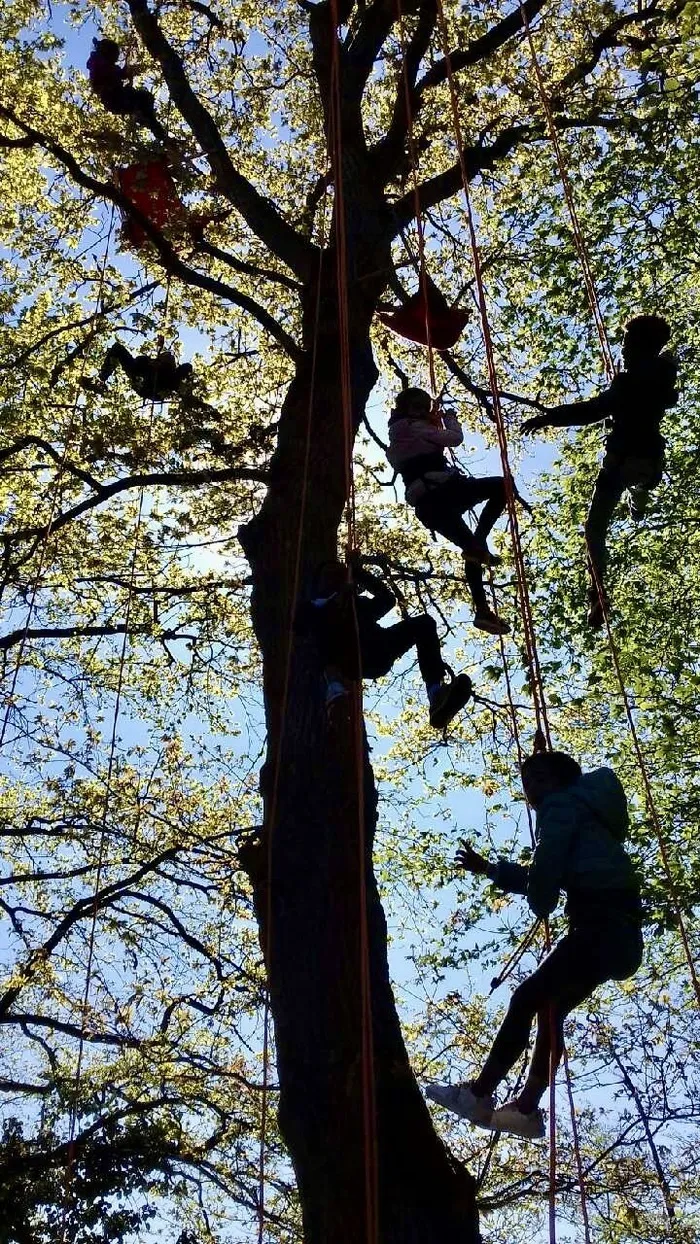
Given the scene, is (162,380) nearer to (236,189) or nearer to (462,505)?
(236,189)

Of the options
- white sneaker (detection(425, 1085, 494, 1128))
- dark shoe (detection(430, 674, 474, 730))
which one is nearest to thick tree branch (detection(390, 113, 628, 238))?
dark shoe (detection(430, 674, 474, 730))

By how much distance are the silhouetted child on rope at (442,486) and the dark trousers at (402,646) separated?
253 millimetres

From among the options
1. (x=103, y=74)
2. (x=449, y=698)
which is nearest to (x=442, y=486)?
(x=449, y=698)

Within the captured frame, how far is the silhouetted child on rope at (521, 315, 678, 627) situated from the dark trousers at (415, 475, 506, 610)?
0.39 m

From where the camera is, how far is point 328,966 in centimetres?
407

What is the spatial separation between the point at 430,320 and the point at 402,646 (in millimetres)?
2353

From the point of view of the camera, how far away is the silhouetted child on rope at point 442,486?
5172mm

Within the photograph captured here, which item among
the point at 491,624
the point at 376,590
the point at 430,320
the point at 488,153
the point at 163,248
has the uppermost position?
the point at 488,153

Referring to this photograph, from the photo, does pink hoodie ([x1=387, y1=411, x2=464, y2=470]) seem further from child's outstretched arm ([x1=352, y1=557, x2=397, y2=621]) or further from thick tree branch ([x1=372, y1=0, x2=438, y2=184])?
thick tree branch ([x1=372, y1=0, x2=438, y2=184])

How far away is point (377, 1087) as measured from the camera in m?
3.87

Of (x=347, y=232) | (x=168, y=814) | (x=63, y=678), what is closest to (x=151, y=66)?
(x=347, y=232)

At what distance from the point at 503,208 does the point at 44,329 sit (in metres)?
4.22

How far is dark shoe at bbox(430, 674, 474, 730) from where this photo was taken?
479cm

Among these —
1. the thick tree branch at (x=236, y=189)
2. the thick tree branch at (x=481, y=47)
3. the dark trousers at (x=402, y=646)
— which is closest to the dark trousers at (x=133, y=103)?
the thick tree branch at (x=236, y=189)
